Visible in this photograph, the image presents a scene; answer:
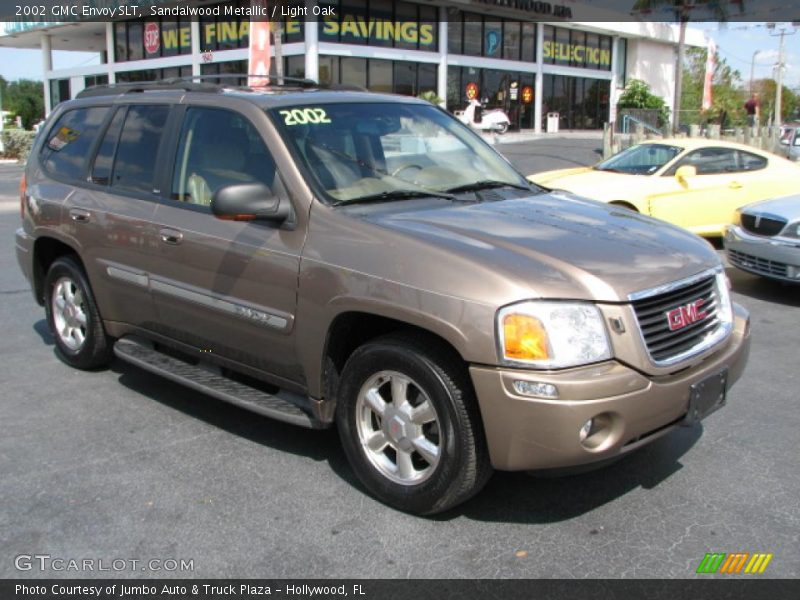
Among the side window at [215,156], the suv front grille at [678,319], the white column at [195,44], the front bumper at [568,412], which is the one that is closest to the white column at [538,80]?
the white column at [195,44]

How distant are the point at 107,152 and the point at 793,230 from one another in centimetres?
629

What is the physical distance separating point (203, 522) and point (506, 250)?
1.80 meters

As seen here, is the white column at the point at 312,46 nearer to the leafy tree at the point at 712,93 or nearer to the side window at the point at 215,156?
the leafy tree at the point at 712,93

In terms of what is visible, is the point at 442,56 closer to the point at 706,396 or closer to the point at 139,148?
the point at 139,148

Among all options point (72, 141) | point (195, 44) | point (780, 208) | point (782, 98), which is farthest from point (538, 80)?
point (782, 98)

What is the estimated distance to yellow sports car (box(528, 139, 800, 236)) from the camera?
1005 cm

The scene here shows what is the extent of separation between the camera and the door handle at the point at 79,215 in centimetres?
518

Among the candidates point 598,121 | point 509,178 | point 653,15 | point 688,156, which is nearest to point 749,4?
point 653,15

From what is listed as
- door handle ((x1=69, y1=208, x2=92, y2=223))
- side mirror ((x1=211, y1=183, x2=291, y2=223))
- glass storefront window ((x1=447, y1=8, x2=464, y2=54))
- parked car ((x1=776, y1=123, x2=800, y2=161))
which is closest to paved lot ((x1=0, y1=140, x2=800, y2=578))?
door handle ((x1=69, y1=208, x2=92, y2=223))

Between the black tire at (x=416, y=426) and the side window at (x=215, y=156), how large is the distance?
117cm

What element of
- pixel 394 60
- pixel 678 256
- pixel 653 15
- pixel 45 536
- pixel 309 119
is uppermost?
pixel 653 15

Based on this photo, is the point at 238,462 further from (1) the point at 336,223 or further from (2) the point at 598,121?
(2) the point at 598,121

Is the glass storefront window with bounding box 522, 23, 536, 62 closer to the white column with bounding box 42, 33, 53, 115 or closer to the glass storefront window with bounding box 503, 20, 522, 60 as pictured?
the glass storefront window with bounding box 503, 20, 522, 60

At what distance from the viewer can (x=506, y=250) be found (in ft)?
11.3
